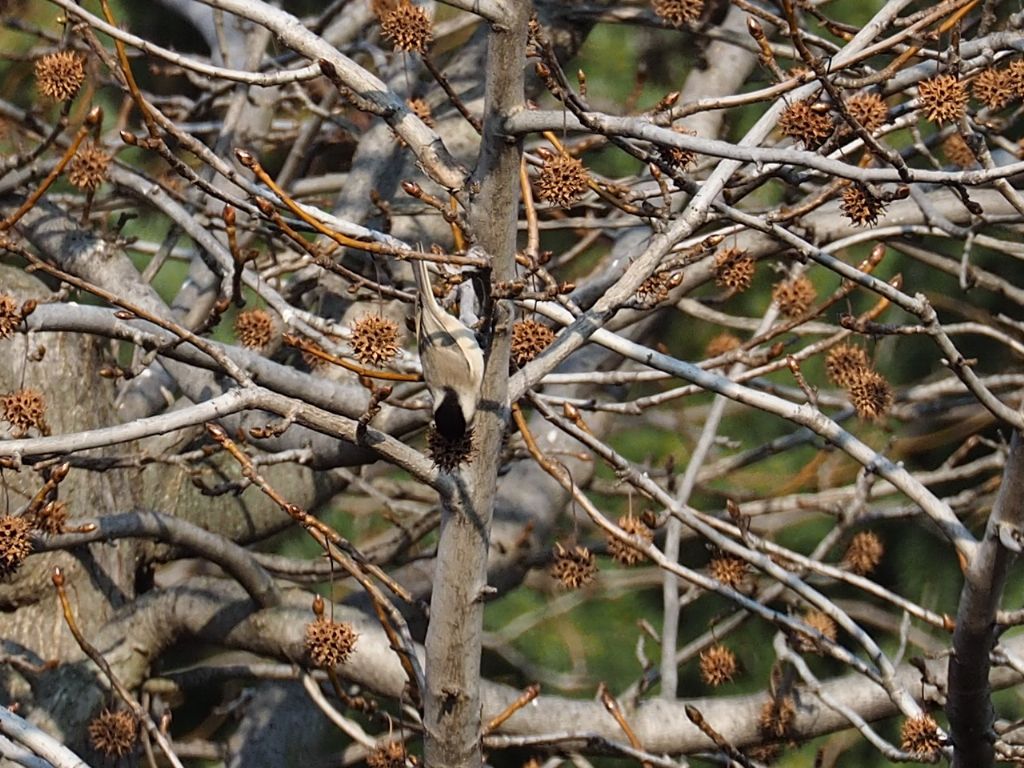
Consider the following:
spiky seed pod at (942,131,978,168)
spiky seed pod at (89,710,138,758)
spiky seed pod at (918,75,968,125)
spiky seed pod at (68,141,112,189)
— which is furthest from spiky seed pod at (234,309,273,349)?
spiky seed pod at (942,131,978,168)

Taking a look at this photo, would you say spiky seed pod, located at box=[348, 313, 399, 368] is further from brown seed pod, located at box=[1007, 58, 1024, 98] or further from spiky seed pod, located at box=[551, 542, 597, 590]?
brown seed pod, located at box=[1007, 58, 1024, 98]

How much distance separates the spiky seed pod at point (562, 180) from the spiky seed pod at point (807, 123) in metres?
0.34

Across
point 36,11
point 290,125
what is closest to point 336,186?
point 290,125

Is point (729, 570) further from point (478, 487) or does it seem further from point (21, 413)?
point (21, 413)

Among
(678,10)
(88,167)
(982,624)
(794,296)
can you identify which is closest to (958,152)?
(794,296)

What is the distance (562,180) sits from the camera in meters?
1.89

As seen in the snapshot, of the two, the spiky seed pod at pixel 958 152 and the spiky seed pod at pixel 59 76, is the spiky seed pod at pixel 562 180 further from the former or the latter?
the spiky seed pod at pixel 958 152

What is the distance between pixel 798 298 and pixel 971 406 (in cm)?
173

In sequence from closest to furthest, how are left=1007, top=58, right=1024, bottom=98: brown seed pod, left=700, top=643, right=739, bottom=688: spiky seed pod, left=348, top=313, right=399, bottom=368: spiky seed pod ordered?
left=348, top=313, right=399, bottom=368: spiky seed pod, left=1007, top=58, right=1024, bottom=98: brown seed pod, left=700, top=643, right=739, bottom=688: spiky seed pod

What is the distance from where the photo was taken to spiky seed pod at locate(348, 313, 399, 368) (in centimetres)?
197

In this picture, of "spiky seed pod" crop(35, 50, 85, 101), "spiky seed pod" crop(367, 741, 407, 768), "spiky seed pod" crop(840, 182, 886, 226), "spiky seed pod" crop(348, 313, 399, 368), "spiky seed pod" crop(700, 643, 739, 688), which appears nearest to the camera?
"spiky seed pod" crop(840, 182, 886, 226)

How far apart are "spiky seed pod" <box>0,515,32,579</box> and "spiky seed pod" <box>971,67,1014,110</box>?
1.69m

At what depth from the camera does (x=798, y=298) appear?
273 centimetres

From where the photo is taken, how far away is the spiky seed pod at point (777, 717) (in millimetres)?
2717
